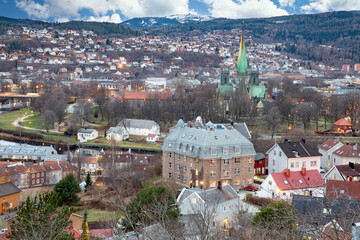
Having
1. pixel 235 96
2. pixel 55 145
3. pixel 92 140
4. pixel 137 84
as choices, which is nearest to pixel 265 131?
pixel 235 96

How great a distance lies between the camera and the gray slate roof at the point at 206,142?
3070 centimetres

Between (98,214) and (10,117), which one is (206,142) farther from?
(10,117)

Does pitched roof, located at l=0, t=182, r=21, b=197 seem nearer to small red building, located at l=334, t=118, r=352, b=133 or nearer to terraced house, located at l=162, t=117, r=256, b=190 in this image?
terraced house, located at l=162, t=117, r=256, b=190

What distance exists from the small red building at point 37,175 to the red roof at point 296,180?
23531mm

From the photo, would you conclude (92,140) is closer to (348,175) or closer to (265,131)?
(265,131)

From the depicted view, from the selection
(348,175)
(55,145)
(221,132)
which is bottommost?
(55,145)

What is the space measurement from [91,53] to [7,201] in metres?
169

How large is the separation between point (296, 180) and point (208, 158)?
6056 mm

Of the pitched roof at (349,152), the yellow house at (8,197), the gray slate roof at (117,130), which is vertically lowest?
the gray slate roof at (117,130)

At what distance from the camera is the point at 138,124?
207 feet

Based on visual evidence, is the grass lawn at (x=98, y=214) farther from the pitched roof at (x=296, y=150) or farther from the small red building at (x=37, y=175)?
the pitched roof at (x=296, y=150)

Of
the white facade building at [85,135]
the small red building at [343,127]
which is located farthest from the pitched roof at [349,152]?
the white facade building at [85,135]

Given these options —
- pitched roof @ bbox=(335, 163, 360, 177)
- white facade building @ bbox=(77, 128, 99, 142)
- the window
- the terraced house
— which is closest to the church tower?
white facade building @ bbox=(77, 128, 99, 142)

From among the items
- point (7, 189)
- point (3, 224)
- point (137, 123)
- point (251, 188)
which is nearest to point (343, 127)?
point (137, 123)
